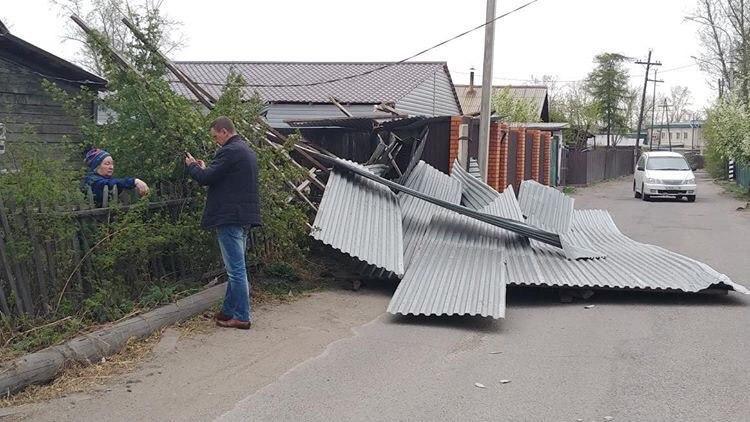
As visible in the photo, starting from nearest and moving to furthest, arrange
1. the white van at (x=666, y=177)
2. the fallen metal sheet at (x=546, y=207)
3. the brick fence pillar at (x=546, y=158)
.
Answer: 1. the fallen metal sheet at (x=546, y=207)
2. the white van at (x=666, y=177)
3. the brick fence pillar at (x=546, y=158)

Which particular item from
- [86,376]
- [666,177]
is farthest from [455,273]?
[666,177]

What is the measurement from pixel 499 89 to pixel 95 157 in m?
43.4

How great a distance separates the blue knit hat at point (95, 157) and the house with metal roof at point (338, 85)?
1434 cm

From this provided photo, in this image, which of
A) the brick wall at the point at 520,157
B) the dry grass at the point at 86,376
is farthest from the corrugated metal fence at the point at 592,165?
the dry grass at the point at 86,376

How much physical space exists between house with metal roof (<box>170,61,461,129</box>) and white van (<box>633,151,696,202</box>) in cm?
785

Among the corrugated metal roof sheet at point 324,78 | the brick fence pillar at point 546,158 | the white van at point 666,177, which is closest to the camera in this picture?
the corrugated metal roof sheet at point 324,78

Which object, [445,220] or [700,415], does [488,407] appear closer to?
[700,415]

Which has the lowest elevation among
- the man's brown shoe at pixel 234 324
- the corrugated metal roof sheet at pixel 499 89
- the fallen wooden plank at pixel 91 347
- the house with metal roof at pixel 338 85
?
the man's brown shoe at pixel 234 324

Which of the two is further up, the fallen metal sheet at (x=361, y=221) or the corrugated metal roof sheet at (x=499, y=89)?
the corrugated metal roof sheet at (x=499, y=89)

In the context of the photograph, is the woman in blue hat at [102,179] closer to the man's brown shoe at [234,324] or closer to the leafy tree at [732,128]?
the man's brown shoe at [234,324]

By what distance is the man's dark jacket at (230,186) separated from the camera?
6703 millimetres

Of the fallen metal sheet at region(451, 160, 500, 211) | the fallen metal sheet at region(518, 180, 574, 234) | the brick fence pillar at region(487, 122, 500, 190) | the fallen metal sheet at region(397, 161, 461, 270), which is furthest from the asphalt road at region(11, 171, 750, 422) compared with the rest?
the brick fence pillar at region(487, 122, 500, 190)

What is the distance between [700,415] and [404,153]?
940cm

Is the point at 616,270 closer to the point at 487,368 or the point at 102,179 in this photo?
the point at 487,368
